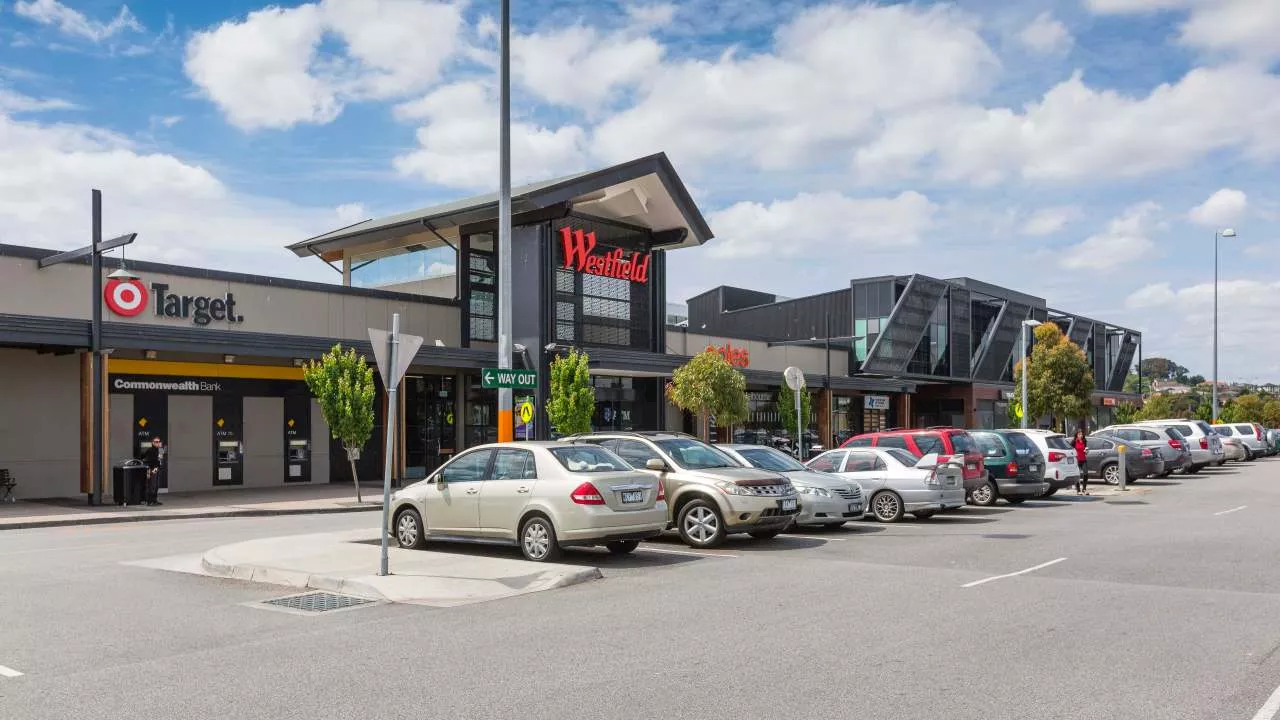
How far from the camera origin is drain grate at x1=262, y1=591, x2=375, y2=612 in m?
10.1

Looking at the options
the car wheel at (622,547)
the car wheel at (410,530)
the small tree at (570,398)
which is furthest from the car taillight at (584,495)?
the small tree at (570,398)

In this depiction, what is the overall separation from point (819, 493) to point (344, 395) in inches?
468

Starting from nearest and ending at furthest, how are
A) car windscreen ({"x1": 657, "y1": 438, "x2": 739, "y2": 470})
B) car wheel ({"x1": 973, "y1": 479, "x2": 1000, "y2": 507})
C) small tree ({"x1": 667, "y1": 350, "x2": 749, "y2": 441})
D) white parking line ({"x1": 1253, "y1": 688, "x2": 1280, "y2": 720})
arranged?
white parking line ({"x1": 1253, "y1": 688, "x2": 1280, "y2": 720}), car windscreen ({"x1": 657, "y1": 438, "x2": 739, "y2": 470}), car wheel ({"x1": 973, "y1": 479, "x2": 1000, "y2": 507}), small tree ({"x1": 667, "y1": 350, "x2": 749, "y2": 441})

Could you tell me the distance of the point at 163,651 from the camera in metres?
8.13

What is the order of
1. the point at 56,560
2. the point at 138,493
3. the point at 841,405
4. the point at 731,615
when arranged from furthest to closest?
the point at 841,405
the point at 138,493
the point at 56,560
the point at 731,615

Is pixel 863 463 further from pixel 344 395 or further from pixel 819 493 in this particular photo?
pixel 344 395

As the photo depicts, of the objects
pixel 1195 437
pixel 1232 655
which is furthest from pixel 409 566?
pixel 1195 437

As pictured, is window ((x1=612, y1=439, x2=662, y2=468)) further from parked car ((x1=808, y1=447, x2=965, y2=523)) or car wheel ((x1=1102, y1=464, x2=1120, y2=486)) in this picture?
car wheel ((x1=1102, y1=464, x2=1120, y2=486))

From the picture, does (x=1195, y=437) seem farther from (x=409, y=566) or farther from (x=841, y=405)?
(x=409, y=566)

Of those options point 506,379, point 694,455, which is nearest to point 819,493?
point 694,455

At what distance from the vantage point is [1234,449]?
44188mm

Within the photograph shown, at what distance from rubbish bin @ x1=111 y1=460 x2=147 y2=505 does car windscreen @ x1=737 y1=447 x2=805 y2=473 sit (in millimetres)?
12976

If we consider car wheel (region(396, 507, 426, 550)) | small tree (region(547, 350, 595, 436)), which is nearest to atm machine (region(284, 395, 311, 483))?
small tree (region(547, 350, 595, 436))

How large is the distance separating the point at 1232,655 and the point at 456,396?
90.0 ft
